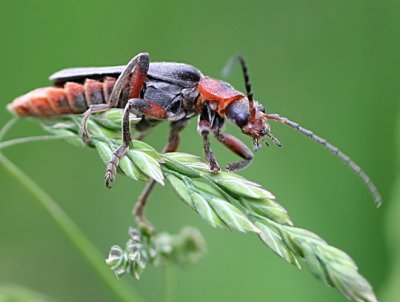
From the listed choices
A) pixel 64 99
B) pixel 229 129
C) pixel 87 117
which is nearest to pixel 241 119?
pixel 87 117

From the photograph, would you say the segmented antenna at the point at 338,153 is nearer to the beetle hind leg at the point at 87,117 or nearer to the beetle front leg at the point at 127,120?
the beetle front leg at the point at 127,120

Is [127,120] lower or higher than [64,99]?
higher

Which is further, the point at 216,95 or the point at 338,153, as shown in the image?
the point at 216,95

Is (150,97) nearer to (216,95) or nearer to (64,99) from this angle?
(216,95)

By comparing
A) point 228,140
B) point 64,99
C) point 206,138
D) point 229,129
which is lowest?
point 229,129

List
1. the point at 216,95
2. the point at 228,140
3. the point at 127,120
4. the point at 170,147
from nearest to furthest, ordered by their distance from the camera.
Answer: the point at 127,120, the point at 216,95, the point at 228,140, the point at 170,147

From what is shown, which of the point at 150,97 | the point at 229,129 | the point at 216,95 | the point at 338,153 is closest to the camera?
the point at 338,153

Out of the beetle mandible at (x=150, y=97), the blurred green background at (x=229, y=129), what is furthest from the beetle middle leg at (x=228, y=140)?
the blurred green background at (x=229, y=129)
